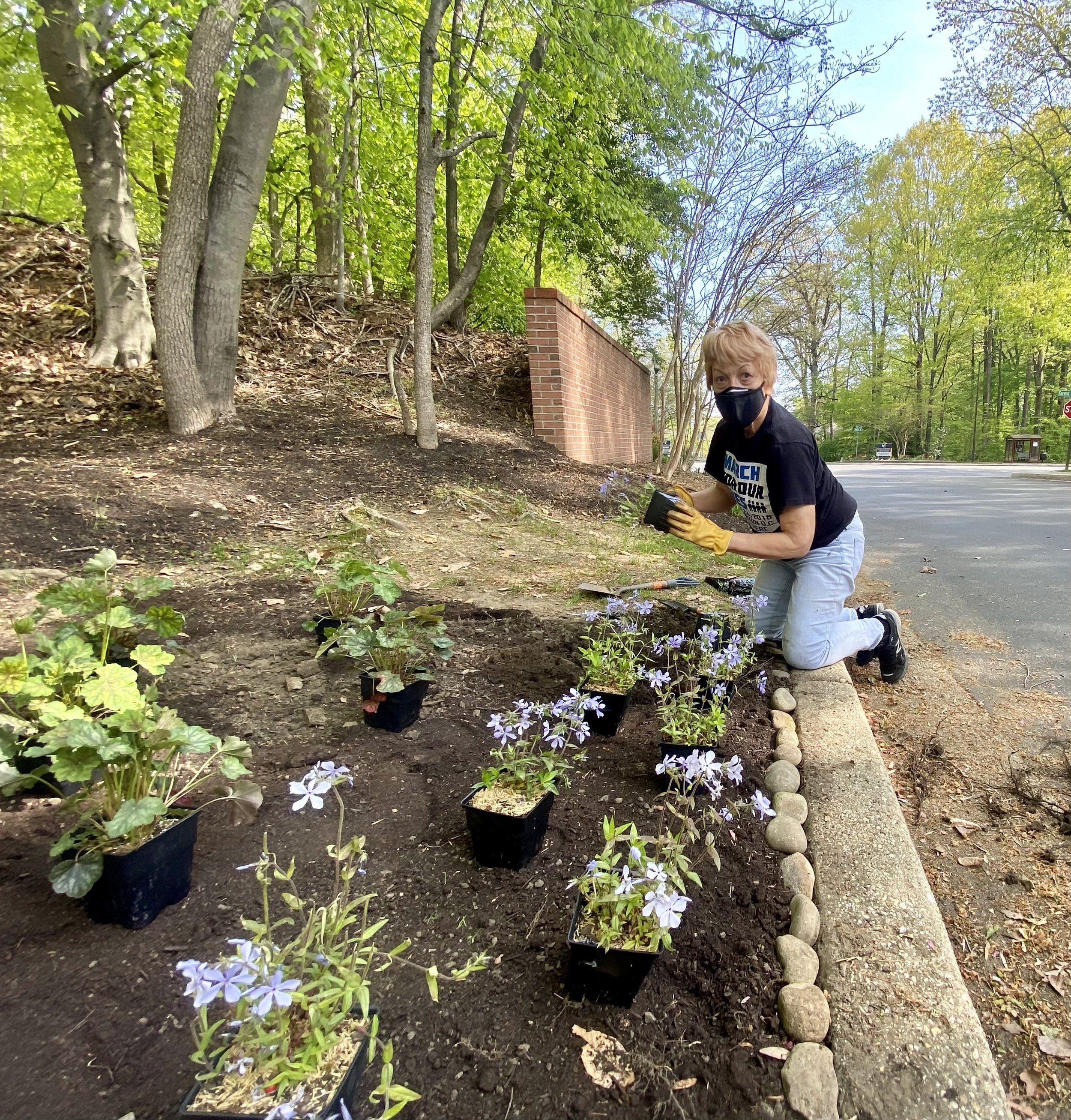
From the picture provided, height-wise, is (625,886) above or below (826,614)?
below

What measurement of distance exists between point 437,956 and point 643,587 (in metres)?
2.46

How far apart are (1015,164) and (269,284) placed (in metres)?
17.2

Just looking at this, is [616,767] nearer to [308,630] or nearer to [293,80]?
[308,630]

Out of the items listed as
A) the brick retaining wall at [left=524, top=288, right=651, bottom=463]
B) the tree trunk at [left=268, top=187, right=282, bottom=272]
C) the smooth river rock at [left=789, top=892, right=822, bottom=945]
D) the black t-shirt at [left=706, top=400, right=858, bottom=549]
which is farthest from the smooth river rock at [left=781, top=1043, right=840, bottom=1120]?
the tree trunk at [left=268, top=187, right=282, bottom=272]

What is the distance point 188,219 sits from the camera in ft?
16.0

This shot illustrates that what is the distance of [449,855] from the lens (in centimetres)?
150

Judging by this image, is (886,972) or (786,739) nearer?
(886,972)

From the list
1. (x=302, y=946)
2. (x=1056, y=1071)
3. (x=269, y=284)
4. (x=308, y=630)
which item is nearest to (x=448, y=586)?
(x=308, y=630)

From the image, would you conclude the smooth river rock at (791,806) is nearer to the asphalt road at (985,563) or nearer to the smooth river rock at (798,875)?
the smooth river rock at (798,875)

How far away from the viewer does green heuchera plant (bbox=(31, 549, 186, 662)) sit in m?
1.74

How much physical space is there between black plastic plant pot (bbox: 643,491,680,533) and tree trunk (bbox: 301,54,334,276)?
6.71 m

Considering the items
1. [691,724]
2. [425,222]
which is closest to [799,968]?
[691,724]

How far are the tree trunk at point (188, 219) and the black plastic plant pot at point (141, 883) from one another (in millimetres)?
4606

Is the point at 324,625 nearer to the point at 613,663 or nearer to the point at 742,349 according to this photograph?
the point at 613,663
